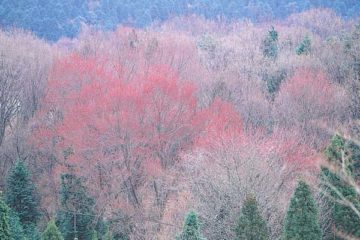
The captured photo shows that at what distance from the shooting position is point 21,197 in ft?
75.6

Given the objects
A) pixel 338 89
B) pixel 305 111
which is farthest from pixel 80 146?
pixel 338 89

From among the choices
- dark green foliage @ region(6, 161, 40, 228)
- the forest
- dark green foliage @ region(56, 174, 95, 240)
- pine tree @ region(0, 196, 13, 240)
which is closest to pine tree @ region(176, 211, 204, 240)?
the forest

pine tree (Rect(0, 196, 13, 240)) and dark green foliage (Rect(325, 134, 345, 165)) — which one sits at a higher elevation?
dark green foliage (Rect(325, 134, 345, 165))

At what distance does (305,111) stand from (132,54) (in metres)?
17.3

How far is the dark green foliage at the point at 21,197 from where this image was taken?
23.0 m

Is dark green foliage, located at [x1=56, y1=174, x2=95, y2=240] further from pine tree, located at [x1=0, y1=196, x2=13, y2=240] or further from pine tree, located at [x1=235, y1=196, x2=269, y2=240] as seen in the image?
pine tree, located at [x1=235, y1=196, x2=269, y2=240]

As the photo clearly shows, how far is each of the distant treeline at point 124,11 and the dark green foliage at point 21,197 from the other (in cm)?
3022

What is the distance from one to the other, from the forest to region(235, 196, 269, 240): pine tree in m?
0.03

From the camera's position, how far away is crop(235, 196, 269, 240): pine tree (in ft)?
43.9

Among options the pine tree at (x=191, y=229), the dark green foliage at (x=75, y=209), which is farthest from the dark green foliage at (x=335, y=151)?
the dark green foliage at (x=75, y=209)

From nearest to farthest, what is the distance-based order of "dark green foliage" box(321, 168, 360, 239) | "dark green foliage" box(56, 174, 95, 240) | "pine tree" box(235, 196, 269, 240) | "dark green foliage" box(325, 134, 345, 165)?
1. "pine tree" box(235, 196, 269, 240)
2. "dark green foliage" box(321, 168, 360, 239)
3. "dark green foliage" box(325, 134, 345, 165)
4. "dark green foliage" box(56, 174, 95, 240)

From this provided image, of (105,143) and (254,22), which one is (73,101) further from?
(254,22)

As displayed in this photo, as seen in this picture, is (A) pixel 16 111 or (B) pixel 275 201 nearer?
(B) pixel 275 201

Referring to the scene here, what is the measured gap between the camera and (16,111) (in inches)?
1217
